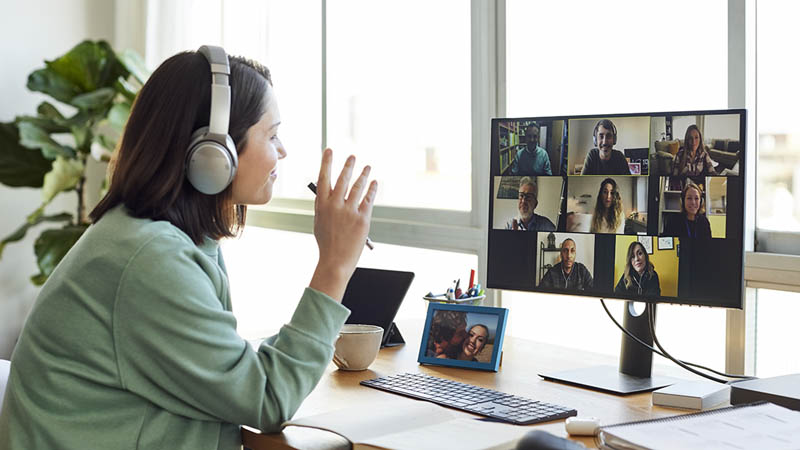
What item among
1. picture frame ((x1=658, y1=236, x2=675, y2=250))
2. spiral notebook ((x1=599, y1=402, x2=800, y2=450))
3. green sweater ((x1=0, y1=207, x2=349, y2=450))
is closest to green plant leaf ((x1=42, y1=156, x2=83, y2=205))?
green sweater ((x1=0, y1=207, x2=349, y2=450))

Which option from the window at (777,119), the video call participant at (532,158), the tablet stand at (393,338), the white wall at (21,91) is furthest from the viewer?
the white wall at (21,91)

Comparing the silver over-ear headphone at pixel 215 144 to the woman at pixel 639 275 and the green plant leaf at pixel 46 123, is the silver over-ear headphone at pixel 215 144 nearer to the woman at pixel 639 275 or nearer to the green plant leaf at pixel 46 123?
the woman at pixel 639 275

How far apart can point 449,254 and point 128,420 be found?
140cm

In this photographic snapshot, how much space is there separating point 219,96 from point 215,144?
0.07 m

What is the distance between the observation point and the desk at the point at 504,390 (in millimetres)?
1104

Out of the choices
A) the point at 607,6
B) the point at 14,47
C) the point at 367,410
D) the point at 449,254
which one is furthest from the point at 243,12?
the point at 367,410

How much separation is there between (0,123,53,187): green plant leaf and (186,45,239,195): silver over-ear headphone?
7.16 ft

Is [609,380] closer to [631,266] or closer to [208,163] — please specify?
[631,266]

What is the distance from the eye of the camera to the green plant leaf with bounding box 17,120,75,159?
2855 mm

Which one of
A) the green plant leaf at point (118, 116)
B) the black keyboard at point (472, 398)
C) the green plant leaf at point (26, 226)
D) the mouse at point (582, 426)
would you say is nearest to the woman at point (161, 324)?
the black keyboard at point (472, 398)

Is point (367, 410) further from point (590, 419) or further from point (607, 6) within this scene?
point (607, 6)

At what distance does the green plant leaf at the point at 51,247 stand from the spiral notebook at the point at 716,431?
2418mm

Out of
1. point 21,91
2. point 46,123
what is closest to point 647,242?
point 46,123

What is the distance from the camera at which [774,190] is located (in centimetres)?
160
